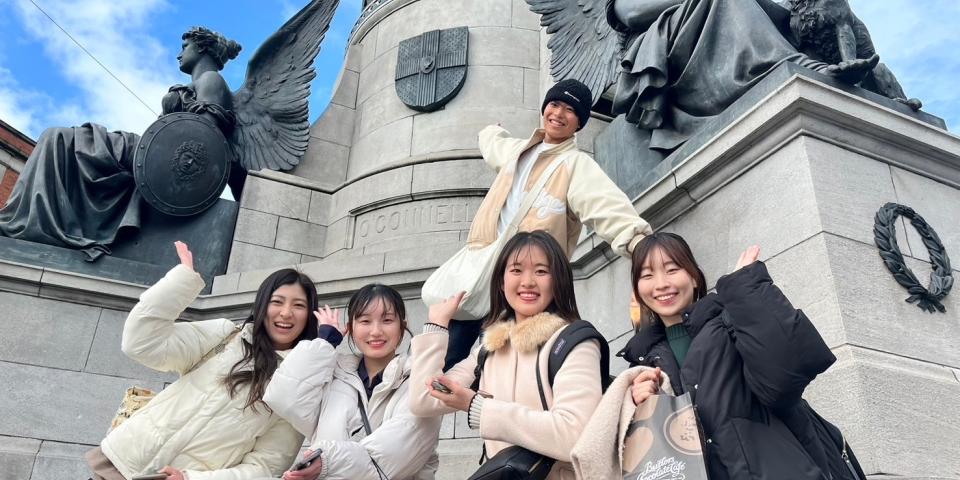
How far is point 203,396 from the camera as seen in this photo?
9.78 feet

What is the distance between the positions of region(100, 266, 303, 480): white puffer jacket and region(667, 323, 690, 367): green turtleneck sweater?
1.69m

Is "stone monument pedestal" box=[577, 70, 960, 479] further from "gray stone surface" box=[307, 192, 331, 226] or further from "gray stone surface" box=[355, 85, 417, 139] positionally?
"gray stone surface" box=[355, 85, 417, 139]

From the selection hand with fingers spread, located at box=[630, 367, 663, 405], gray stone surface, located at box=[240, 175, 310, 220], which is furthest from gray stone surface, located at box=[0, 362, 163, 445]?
hand with fingers spread, located at box=[630, 367, 663, 405]

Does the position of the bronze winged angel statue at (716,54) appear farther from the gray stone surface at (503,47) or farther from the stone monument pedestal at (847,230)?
the gray stone surface at (503,47)

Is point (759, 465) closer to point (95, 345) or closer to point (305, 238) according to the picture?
point (95, 345)

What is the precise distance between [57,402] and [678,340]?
5.71 metres

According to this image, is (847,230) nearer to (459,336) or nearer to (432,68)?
(459,336)

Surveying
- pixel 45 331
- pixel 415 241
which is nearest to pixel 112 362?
pixel 45 331

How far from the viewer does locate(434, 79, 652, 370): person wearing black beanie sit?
3545 mm

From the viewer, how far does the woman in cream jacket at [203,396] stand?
283 centimetres

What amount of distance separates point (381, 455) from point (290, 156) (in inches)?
302

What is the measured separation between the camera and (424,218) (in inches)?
335

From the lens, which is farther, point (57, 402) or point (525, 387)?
point (57, 402)

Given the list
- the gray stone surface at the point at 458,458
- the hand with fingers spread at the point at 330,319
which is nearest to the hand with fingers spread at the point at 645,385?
the hand with fingers spread at the point at 330,319
